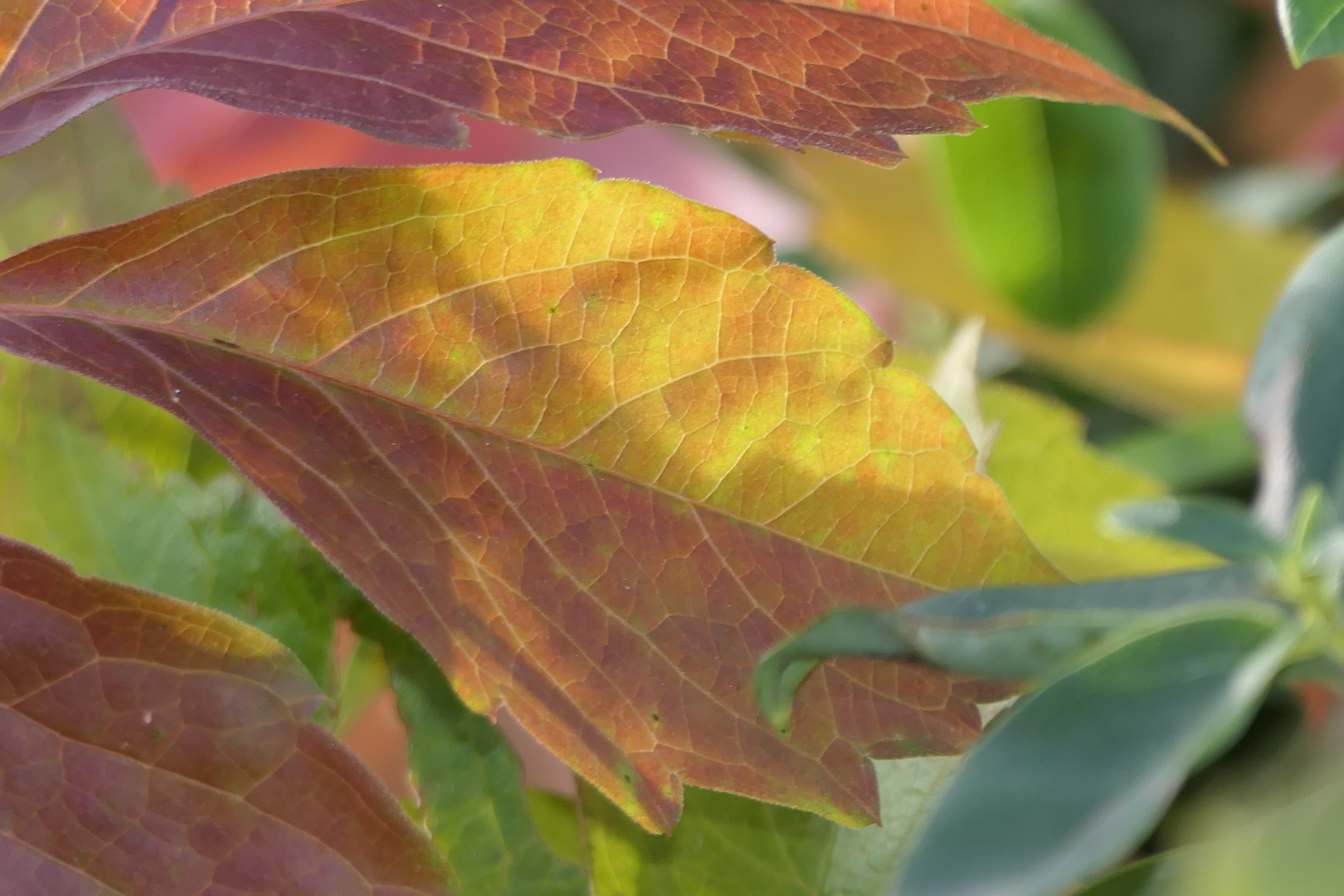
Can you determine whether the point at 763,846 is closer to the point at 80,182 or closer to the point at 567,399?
the point at 567,399

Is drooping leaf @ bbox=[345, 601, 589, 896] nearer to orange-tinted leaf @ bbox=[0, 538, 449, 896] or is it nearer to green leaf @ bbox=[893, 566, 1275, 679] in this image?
orange-tinted leaf @ bbox=[0, 538, 449, 896]

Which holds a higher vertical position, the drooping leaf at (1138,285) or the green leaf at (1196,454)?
the drooping leaf at (1138,285)

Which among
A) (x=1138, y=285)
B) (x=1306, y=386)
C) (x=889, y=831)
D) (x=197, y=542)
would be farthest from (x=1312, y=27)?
(x=1138, y=285)

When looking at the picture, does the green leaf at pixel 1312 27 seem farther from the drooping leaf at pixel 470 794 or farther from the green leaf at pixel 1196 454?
the green leaf at pixel 1196 454

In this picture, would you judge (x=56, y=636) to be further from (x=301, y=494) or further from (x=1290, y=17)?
(x=1290, y=17)

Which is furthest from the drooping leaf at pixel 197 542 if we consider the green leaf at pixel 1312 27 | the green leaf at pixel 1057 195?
the green leaf at pixel 1057 195

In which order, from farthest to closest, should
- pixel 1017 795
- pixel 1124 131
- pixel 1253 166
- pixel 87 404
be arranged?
1. pixel 1253 166
2. pixel 1124 131
3. pixel 87 404
4. pixel 1017 795

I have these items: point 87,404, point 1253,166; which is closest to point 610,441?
point 87,404
